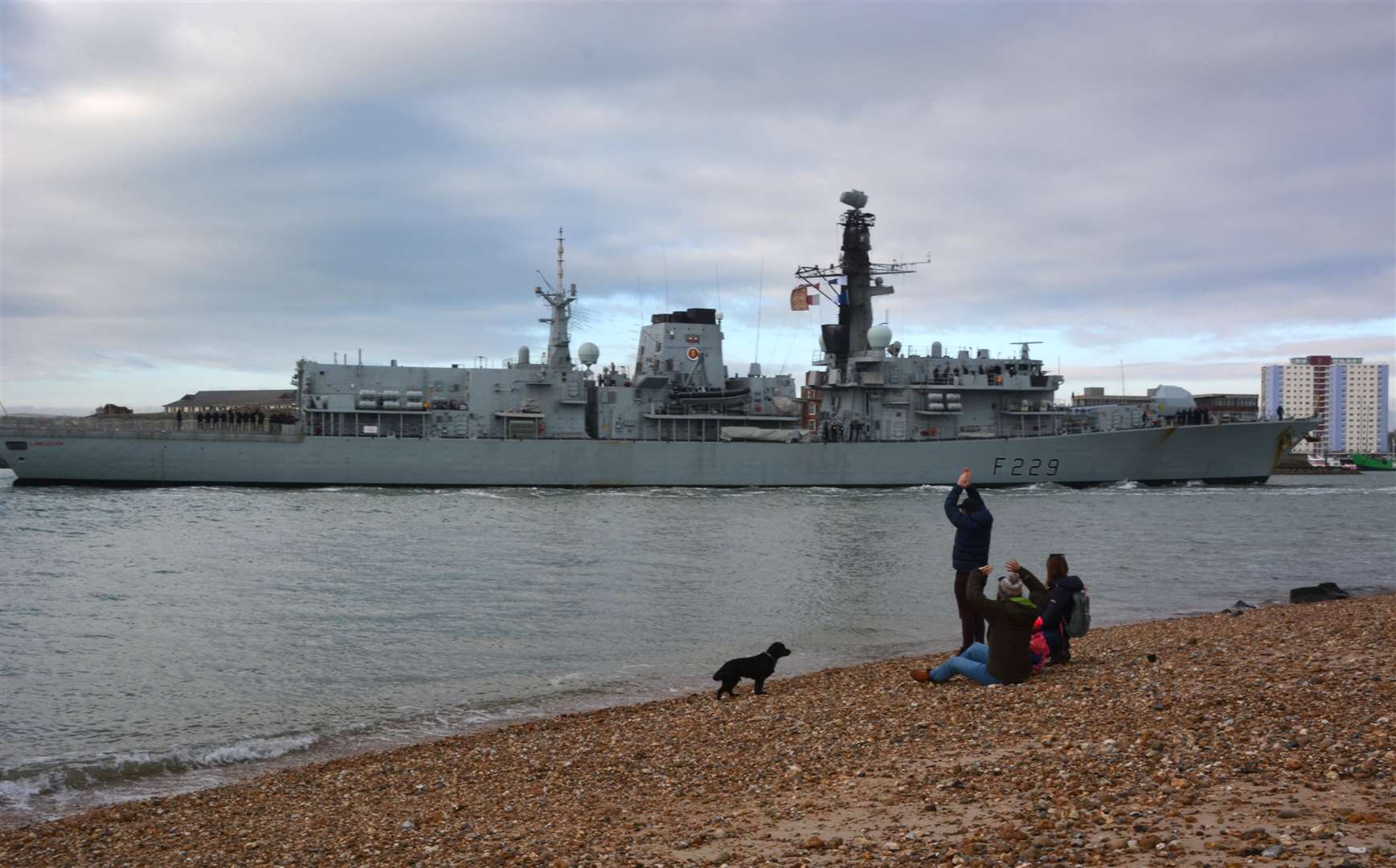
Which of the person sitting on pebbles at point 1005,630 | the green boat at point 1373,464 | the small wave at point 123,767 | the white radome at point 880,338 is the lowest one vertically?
the small wave at point 123,767

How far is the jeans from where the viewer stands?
7957mm

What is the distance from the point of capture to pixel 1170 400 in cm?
4606

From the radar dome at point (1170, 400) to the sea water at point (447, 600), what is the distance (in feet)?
41.0

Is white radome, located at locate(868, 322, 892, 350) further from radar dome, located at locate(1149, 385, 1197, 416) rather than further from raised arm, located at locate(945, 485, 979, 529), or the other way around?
raised arm, located at locate(945, 485, 979, 529)

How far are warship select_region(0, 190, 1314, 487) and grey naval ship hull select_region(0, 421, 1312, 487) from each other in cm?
7

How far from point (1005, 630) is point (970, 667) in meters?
0.52

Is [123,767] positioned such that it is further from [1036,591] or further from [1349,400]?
[1349,400]

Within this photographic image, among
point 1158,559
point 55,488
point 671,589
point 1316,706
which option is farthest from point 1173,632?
point 55,488

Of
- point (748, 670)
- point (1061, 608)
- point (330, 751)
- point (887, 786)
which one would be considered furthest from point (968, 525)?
point (330, 751)

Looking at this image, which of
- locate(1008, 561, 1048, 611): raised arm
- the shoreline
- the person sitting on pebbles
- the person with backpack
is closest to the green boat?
the shoreline

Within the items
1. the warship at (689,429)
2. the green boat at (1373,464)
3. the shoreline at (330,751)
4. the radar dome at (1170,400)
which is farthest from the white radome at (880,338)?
the green boat at (1373,464)

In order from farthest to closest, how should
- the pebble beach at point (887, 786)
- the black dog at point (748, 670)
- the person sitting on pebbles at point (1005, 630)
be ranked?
1. the black dog at point (748, 670)
2. the person sitting on pebbles at point (1005, 630)
3. the pebble beach at point (887, 786)

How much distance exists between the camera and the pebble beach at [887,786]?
172 inches

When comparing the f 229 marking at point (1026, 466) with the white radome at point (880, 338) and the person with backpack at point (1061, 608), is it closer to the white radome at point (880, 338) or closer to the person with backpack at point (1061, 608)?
the white radome at point (880, 338)
